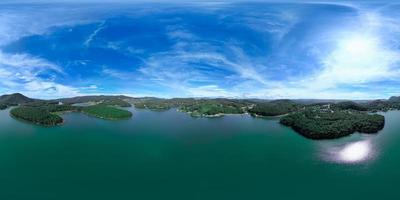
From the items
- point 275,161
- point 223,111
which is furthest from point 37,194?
point 223,111

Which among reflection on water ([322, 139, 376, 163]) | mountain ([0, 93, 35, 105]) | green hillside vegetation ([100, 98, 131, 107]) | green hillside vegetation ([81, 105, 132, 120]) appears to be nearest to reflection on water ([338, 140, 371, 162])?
reflection on water ([322, 139, 376, 163])

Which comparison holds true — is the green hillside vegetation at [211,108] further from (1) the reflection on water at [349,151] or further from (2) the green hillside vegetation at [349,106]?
(1) the reflection on water at [349,151]

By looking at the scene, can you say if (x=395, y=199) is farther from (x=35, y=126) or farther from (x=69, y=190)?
(x=35, y=126)

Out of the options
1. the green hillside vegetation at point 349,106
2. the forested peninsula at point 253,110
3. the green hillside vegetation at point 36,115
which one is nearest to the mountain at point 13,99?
the forested peninsula at point 253,110

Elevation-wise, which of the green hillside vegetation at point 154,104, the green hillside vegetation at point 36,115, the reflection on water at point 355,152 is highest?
the green hillside vegetation at point 154,104

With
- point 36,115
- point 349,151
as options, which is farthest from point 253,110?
point 36,115

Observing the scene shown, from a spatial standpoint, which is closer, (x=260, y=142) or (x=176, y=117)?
(x=260, y=142)
